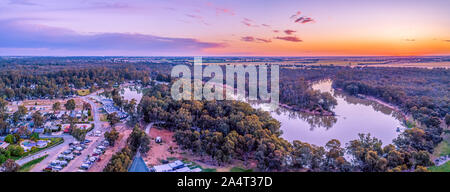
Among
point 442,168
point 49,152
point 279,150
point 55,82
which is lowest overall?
point 442,168

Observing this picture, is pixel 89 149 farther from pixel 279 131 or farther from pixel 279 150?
pixel 279 131

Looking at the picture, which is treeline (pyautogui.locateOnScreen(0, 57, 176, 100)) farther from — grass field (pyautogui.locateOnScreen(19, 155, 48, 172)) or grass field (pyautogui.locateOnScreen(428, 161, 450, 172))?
grass field (pyautogui.locateOnScreen(428, 161, 450, 172))

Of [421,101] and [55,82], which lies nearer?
[421,101]

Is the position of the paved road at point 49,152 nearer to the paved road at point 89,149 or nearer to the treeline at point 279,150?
the paved road at point 89,149

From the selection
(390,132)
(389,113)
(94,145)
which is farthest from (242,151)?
(389,113)

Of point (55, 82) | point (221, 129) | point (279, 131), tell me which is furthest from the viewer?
point (55, 82)

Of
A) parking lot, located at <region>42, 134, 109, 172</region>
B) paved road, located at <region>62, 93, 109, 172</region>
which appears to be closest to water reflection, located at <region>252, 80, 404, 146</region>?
parking lot, located at <region>42, 134, 109, 172</region>

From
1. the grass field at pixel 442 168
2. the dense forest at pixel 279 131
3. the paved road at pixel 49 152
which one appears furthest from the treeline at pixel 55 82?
the grass field at pixel 442 168

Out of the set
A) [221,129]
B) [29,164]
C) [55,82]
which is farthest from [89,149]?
[55,82]
